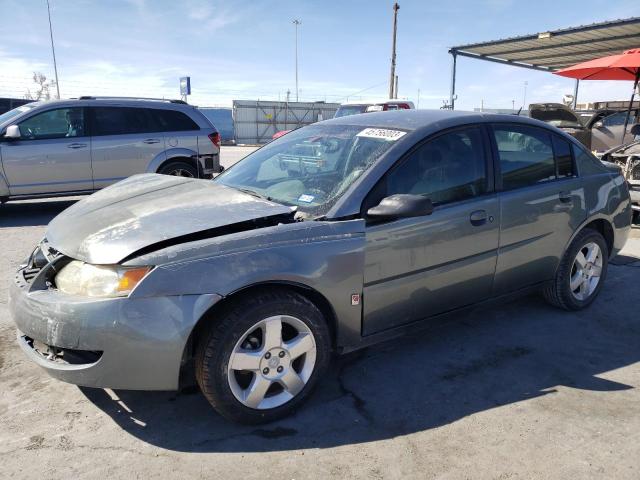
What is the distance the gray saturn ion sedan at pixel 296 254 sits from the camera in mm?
2396

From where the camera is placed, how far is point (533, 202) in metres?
3.64

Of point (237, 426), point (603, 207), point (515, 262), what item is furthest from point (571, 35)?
point (237, 426)

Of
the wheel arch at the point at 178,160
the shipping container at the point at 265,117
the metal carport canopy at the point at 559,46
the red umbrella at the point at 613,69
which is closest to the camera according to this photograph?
the wheel arch at the point at 178,160

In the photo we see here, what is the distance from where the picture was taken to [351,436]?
8.48 ft

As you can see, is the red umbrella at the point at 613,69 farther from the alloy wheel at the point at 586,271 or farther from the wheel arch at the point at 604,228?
the alloy wheel at the point at 586,271

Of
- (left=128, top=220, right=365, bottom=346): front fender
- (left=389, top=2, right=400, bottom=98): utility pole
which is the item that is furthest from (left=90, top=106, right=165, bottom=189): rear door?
(left=389, top=2, right=400, bottom=98): utility pole

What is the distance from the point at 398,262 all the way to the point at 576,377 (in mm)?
1399

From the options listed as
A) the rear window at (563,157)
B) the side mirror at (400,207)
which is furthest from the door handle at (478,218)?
the rear window at (563,157)

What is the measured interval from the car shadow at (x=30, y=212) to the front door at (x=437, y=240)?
20.7 feet

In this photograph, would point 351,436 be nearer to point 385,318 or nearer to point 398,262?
point 385,318

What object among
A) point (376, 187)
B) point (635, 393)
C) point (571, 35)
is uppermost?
point (571, 35)

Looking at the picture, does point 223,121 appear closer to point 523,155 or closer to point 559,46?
point 559,46

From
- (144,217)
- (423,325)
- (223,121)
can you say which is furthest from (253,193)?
(223,121)

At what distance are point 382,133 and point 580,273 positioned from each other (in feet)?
7.25
